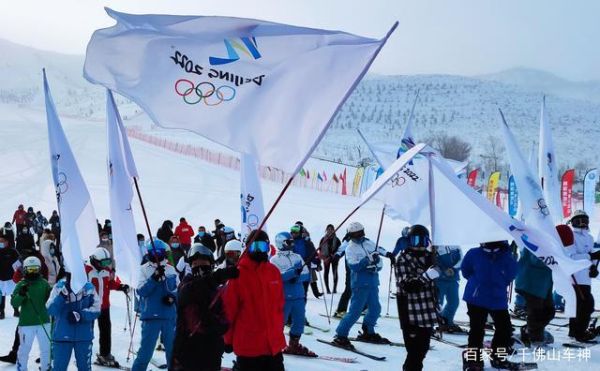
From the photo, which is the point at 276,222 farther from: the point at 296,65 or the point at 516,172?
the point at 296,65

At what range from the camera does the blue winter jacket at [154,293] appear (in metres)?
7.16

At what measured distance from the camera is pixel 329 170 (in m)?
47.7

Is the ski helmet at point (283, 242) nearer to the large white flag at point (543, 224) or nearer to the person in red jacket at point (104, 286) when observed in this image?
the person in red jacket at point (104, 286)

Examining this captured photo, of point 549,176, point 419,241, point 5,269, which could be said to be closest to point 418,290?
point 419,241

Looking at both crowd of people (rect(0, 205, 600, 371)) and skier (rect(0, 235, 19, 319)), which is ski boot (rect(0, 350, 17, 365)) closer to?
crowd of people (rect(0, 205, 600, 371))

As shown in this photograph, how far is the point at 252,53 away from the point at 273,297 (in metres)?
1.88

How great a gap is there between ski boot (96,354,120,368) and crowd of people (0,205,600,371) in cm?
1

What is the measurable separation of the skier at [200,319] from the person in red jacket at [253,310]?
0.12 meters

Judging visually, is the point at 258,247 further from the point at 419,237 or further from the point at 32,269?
the point at 32,269

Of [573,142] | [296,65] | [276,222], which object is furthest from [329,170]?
[573,142]

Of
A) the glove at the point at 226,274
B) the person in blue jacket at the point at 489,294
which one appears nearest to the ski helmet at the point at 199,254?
the glove at the point at 226,274

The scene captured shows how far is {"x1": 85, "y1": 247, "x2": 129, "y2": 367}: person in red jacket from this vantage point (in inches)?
301

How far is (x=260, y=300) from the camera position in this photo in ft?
17.4

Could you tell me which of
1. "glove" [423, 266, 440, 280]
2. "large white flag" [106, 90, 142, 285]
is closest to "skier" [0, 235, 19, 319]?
"large white flag" [106, 90, 142, 285]
